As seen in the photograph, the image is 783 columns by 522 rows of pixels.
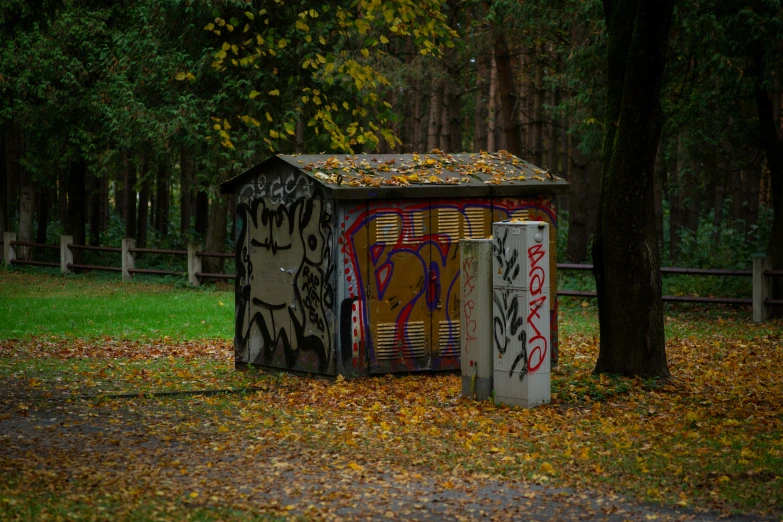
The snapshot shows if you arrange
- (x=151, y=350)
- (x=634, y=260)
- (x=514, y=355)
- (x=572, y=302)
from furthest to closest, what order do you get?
(x=572, y=302) < (x=151, y=350) < (x=634, y=260) < (x=514, y=355)

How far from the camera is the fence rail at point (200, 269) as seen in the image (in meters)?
18.2

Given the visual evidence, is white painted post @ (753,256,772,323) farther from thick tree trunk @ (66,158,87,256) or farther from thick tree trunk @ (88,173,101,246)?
thick tree trunk @ (88,173,101,246)

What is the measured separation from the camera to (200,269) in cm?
2517

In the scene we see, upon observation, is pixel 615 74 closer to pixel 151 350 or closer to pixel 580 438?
pixel 580 438

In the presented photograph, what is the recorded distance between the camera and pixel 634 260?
11.2 meters

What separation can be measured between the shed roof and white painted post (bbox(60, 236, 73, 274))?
53.7ft

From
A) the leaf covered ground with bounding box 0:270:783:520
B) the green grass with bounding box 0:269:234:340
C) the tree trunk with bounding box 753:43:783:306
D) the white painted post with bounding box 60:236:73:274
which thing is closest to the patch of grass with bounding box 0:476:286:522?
the leaf covered ground with bounding box 0:270:783:520

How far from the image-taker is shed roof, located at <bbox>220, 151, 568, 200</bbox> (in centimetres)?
1198

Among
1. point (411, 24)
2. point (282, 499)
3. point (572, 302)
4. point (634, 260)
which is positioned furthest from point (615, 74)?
point (572, 302)

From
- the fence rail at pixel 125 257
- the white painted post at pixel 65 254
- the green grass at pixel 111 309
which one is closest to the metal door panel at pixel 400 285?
the green grass at pixel 111 309

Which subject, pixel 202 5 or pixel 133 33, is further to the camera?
pixel 133 33

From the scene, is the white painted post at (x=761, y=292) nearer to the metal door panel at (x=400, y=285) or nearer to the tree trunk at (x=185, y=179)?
the metal door panel at (x=400, y=285)

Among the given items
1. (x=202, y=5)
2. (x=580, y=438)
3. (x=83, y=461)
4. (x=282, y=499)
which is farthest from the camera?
(x=202, y=5)

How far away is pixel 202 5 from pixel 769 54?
12378 millimetres
